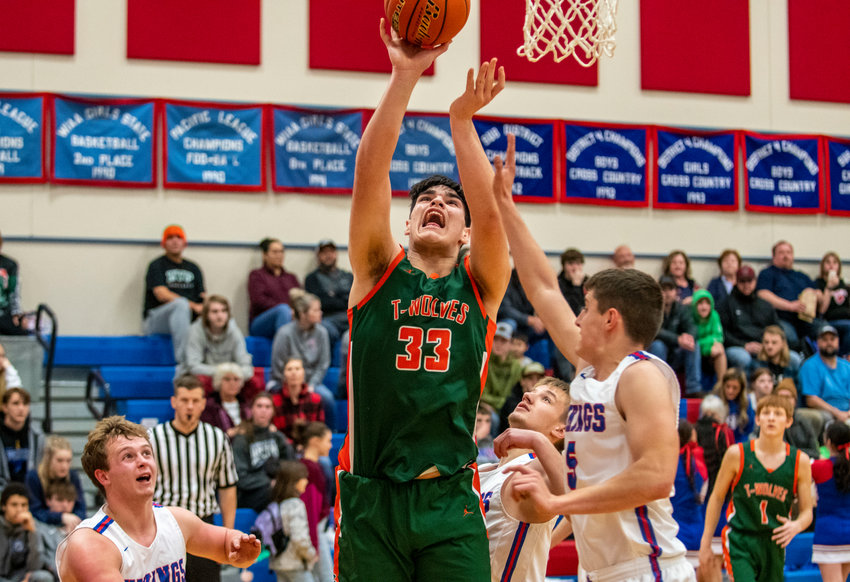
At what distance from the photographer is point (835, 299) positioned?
13547mm

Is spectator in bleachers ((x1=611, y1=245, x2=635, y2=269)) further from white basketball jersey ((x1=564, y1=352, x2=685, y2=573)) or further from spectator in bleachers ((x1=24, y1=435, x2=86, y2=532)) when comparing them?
white basketball jersey ((x1=564, y1=352, x2=685, y2=573))

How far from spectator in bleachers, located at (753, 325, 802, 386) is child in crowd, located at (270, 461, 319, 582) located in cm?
639

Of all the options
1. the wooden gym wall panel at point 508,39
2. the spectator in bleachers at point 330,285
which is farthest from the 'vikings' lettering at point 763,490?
the wooden gym wall panel at point 508,39

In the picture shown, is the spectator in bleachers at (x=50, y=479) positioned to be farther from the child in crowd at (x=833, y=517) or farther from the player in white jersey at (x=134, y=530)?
the child in crowd at (x=833, y=517)

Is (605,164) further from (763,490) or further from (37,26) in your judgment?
(37,26)

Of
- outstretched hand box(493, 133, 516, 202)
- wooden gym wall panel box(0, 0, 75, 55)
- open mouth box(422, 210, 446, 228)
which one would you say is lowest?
open mouth box(422, 210, 446, 228)

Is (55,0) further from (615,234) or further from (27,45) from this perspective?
(615,234)

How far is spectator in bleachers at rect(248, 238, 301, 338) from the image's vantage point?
39.1 feet

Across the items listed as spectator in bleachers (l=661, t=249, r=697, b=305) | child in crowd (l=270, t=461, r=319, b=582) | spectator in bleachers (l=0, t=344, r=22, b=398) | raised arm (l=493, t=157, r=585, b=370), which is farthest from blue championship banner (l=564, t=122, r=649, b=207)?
raised arm (l=493, t=157, r=585, b=370)

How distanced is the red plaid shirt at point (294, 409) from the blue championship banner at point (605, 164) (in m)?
5.53

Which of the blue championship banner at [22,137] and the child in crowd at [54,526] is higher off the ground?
the blue championship banner at [22,137]

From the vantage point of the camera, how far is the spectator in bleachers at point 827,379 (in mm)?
11703

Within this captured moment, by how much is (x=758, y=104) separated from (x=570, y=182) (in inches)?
127

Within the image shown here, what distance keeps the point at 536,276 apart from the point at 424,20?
1.08 meters
